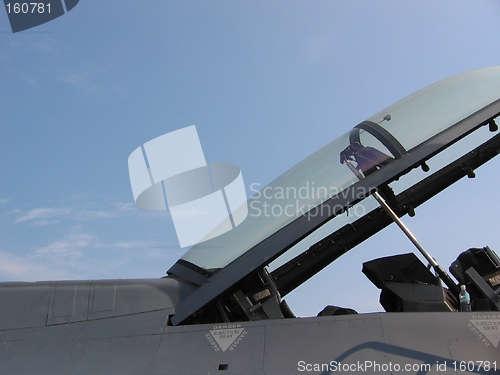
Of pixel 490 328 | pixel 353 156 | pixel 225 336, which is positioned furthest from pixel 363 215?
pixel 225 336

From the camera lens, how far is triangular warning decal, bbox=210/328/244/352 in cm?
382

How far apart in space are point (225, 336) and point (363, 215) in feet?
6.66

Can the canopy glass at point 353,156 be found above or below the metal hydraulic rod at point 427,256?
above

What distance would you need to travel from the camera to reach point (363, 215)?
492 centimetres

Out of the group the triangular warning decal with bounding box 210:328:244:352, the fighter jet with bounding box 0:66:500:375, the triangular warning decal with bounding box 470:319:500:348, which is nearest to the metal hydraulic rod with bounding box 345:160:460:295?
the fighter jet with bounding box 0:66:500:375

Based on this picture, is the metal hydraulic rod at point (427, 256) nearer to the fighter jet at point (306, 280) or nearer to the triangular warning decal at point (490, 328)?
the fighter jet at point (306, 280)

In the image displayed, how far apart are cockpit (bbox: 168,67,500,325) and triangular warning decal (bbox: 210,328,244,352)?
392 mm

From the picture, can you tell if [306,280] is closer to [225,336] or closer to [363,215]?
[363,215]

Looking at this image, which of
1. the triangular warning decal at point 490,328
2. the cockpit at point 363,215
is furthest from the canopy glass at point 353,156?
the triangular warning decal at point 490,328

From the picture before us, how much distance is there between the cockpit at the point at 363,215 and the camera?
428 centimetres

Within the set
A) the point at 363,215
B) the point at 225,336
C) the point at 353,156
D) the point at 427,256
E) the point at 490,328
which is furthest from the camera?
the point at 363,215

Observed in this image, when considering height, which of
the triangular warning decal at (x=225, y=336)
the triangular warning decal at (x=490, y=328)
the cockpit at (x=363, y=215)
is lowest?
the triangular warning decal at (x=490, y=328)

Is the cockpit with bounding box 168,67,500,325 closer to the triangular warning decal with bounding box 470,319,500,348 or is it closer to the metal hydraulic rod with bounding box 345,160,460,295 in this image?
the metal hydraulic rod with bounding box 345,160,460,295

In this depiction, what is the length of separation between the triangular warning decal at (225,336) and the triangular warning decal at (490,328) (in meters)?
1.89
